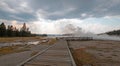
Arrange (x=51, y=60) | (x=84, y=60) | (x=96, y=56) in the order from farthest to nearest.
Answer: (x=96, y=56) → (x=84, y=60) → (x=51, y=60)

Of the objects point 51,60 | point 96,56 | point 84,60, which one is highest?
point 51,60

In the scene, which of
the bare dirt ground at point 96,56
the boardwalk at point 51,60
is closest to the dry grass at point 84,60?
the bare dirt ground at point 96,56

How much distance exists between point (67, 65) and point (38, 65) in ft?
6.33

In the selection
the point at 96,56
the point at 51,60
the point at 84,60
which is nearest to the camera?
the point at 51,60

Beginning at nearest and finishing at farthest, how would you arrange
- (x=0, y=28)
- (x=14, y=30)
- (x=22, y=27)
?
(x=0, y=28) → (x=14, y=30) → (x=22, y=27)

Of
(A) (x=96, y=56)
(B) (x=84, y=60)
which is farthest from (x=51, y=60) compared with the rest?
(A) (x=96, y=56)

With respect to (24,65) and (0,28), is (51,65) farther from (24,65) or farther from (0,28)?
(0,28)

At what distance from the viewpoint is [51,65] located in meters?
11.5

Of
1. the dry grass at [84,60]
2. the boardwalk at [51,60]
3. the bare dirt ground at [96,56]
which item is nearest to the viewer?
the boardwalk at [51,60]

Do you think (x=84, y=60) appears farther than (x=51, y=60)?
Yes

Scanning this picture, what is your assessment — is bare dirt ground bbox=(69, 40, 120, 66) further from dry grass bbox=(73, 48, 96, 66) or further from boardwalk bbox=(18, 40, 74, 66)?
boardwalk bbox=(18, 40, 74, 66)

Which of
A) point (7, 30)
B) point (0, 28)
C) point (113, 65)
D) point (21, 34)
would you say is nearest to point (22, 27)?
point (21, 34)

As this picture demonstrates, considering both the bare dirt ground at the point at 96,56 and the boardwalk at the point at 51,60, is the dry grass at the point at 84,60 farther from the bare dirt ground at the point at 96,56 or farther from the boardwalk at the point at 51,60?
the boardwalk at the point at 51,60

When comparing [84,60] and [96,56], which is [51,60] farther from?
[96,56]
